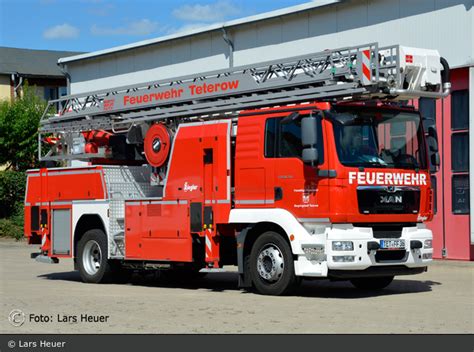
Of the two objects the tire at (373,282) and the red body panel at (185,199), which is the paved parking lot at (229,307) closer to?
the tire at (373,282)

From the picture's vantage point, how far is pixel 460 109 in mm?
21719

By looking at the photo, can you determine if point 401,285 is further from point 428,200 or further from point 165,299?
point 165,299

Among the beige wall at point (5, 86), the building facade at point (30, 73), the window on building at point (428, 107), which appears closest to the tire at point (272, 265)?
the window on building at point (428, 107)

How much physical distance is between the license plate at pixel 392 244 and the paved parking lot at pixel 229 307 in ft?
2.52

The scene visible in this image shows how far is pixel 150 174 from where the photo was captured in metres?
17.5

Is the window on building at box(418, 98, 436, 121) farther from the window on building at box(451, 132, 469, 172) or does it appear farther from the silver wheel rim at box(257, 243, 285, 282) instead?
the silver wheel rim at box(257, 243, 285, 282)

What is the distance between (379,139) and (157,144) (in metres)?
4.37

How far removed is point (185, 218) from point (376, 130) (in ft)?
11.8

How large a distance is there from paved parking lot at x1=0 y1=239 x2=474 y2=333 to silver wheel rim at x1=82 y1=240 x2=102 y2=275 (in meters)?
0.40

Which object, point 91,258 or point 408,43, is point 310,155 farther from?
point 408,43

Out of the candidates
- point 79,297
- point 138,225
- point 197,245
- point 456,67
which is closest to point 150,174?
point 138,225

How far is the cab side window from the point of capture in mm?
14203

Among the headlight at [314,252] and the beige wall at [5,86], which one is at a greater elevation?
the beige wall at [5,86]

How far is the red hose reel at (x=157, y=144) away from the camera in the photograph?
16.7 m
